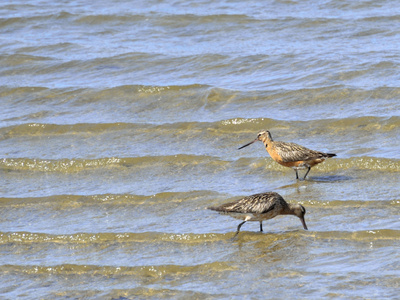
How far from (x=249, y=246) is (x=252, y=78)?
5706 mm

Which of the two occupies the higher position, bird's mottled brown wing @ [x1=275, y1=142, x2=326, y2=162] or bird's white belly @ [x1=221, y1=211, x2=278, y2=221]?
bird's mottled brown wing @ [x1=275, y1=142, x2=326, y2=162]

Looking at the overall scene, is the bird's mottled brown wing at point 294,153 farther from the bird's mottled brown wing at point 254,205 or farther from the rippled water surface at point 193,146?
the bird's mottled brown wing at point 254,205

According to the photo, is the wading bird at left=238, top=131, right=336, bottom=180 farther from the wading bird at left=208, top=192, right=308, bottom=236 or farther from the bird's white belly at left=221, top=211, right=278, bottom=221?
the bird's white belly at left=221, top=211, right=278, bottom=221

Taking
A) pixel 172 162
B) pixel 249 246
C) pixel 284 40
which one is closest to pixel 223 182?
pixel 172 162

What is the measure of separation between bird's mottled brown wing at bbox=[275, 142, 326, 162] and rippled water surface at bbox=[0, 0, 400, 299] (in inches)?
12.0

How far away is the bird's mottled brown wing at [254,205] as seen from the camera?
7363 millimetres

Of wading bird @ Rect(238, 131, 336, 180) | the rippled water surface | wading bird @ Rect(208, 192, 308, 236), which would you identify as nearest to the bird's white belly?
wading bird @ Rect(208, 192, 308, 236)

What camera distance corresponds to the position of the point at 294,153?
29.9 ft

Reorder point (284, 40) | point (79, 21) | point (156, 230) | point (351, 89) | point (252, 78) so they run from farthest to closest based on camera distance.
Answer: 1. point (79, 21)
2. point (284, 40)
3. point (252, 78)
4. point (351, 89)
5. point (156, 230)

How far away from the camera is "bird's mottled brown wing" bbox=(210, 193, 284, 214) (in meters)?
7.36

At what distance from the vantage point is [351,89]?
11352 millimetres

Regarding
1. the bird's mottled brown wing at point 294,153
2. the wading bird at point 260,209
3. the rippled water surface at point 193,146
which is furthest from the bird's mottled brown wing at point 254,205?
the bird's mottled brown wing at point 294,153

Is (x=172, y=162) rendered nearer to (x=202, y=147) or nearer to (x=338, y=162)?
(x=202, y=147)

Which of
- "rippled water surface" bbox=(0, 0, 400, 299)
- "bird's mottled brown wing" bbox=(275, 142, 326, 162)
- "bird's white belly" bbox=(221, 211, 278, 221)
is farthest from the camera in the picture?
"bird's mottled brown wing" bbox=(275, 142, 326, 162)
